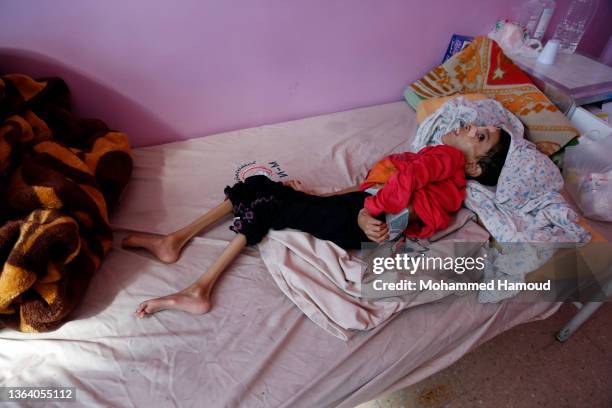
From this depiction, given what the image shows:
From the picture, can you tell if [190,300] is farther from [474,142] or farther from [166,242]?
[474,142]

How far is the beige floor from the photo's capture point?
1252 millimetres

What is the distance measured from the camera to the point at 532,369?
1355 mm

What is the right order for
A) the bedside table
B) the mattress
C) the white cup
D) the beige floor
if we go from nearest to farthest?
the mattress, the beige floor, the bedside table, the white cup

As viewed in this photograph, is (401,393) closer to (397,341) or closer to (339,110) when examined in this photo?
(397,341)

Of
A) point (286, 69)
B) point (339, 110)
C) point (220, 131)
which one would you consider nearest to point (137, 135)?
point (220, 131)

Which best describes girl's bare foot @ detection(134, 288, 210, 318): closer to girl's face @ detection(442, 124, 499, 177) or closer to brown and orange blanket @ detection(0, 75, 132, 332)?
brown and orange blanket @ detection(0, 75, 132, 332)

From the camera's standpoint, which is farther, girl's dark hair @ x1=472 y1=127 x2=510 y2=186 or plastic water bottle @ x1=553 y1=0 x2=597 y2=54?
plastic water bottle @ x1=553 y1=0 x2=597 y2=54

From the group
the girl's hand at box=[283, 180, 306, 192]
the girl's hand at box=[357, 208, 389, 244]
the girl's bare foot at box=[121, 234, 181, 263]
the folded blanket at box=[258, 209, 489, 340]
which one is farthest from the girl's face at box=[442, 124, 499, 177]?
the girl's bare foot at box=[121, 234, 181, 263]

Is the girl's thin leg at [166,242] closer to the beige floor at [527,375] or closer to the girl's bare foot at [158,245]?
the girl's bare foot at [158,245]

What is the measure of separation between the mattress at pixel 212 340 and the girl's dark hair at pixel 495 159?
45 cm

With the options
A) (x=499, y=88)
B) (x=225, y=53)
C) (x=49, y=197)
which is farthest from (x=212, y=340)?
(x=499, y=88)

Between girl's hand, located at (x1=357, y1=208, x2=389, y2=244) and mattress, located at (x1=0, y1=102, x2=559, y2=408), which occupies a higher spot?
girl's hand, located at (x1=357, y1=208, x2=389, y2=244)

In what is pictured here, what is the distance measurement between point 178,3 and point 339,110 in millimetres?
875

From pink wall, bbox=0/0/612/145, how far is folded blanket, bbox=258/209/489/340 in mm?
691
